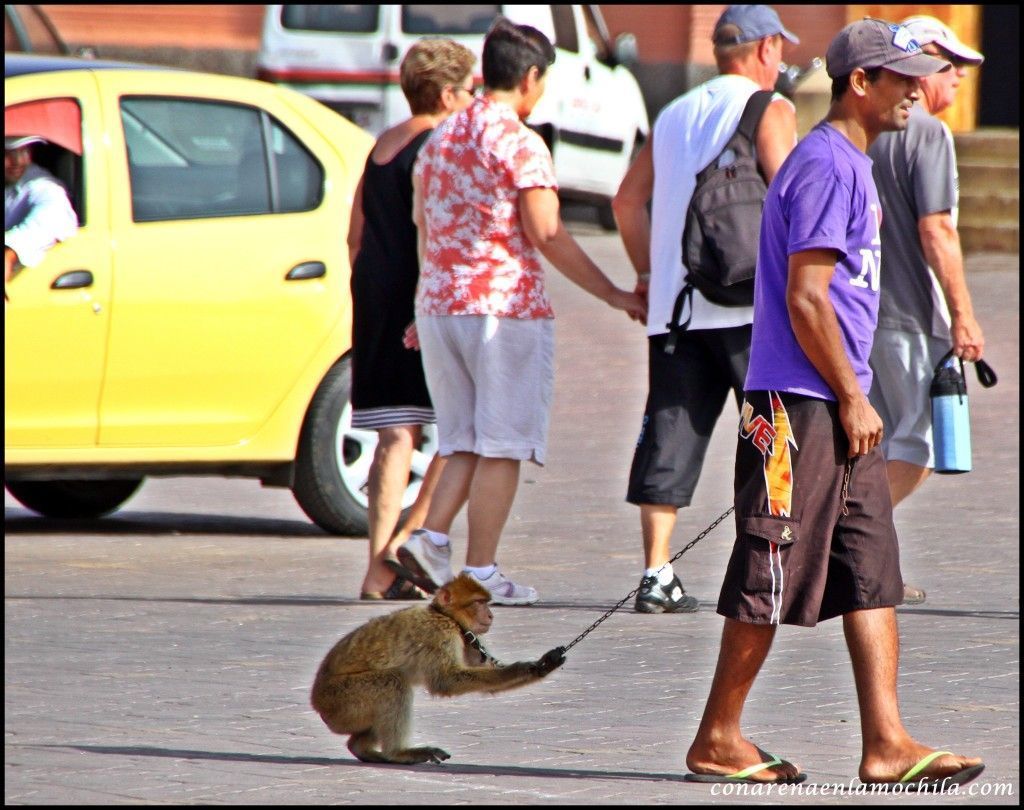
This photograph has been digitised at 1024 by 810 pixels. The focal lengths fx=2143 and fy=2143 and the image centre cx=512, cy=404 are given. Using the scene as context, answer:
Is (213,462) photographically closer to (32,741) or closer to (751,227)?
(751,227)

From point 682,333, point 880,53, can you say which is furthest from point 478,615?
point 682,333

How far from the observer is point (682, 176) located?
290 inches

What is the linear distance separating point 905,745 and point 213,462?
4.78 meters

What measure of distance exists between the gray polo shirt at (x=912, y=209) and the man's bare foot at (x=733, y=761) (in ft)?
9.87

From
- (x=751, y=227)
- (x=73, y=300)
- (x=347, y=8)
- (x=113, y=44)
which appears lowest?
(x=113, y=44)

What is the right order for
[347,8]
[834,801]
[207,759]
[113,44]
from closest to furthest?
[834,801] < [207,759] < [347,8] < [113,44]

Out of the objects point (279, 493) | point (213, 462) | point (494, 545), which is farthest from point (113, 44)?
point (494, 545)

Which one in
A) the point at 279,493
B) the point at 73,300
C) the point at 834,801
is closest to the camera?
the point at 834,801

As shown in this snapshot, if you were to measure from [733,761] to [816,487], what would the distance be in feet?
2.15

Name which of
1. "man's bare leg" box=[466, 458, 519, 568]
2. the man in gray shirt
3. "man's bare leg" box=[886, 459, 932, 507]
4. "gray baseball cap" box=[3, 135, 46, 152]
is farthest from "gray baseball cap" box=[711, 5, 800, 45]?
"gray baseball cap" box=[3, 135, 46, 152]

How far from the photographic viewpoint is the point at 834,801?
15.5ft

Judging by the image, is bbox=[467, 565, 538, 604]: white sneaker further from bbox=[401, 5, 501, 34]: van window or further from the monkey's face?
bbox=[401, 5, 501, 34]: van window

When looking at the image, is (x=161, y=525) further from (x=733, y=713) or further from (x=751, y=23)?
(x=733, y=713)

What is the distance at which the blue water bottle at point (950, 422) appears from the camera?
7.34m
